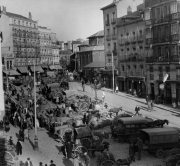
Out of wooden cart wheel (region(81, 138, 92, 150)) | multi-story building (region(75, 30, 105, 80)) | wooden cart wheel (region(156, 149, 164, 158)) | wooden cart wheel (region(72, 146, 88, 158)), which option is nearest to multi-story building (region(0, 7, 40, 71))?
wooden cart wheel (region(81, 138, 92, 150))

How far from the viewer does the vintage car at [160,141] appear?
21.4 m

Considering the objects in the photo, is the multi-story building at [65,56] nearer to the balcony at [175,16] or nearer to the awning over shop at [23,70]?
the awning over shop at [23,70]

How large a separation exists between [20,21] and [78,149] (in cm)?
1887

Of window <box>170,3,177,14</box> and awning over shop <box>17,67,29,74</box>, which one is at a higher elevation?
window <box>170,3,177,14</box>

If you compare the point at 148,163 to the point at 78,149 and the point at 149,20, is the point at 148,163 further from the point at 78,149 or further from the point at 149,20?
the point at 149,20

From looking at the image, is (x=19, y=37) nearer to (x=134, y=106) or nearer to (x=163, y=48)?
(x=134, y=106)

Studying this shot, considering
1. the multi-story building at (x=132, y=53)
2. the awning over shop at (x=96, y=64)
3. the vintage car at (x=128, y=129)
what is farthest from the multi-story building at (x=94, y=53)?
the vintage car at (x=128, y=129)

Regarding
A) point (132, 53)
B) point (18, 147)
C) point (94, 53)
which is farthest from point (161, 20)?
point (18, 147)

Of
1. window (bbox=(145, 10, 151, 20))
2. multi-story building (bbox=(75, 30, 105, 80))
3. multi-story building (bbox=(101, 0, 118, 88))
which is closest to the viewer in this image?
window (bbox=(145, 10, 151, 20))

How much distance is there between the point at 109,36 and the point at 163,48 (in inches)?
720

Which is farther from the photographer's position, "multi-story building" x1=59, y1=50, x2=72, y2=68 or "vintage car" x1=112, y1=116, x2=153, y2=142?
"multi-story building" x1=59, y1=50, x2=72, y2=68

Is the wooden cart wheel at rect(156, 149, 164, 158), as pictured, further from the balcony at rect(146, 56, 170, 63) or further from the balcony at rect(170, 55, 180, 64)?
the balcony at rect(146, 56, 170, 63)

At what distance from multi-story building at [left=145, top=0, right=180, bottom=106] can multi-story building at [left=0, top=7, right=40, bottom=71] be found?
18.8 meters

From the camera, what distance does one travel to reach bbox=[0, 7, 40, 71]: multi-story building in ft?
114
